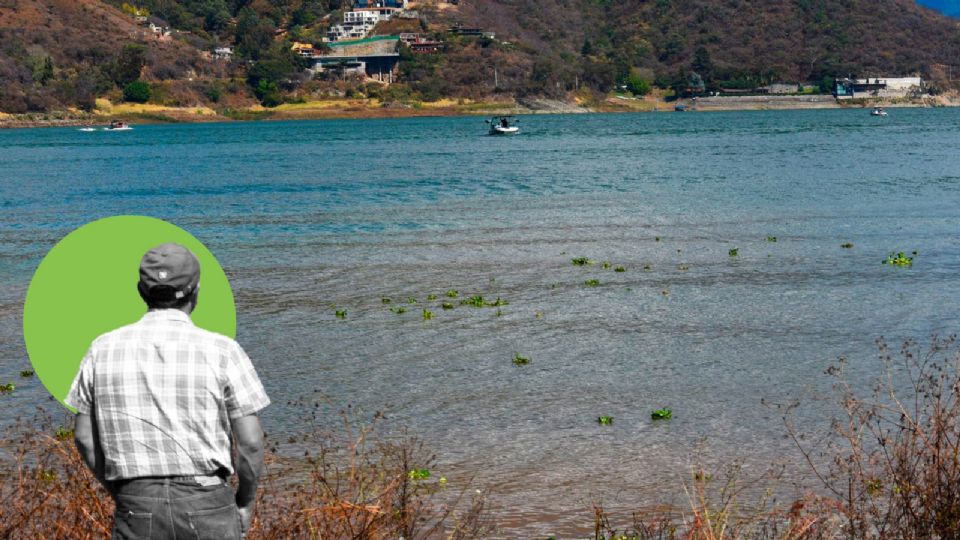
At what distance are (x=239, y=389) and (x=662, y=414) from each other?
30.0 ft

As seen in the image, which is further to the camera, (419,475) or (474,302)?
(474,302)

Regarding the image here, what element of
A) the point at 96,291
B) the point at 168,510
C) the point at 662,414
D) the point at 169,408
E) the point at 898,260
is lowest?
the point at 898,260

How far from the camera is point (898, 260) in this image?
25.0 metres

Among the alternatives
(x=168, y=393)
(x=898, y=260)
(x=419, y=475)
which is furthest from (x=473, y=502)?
(x=898, y=260)

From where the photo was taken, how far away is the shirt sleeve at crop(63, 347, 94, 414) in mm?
4888

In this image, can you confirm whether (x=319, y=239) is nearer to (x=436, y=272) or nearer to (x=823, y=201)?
(x=436, y=272)

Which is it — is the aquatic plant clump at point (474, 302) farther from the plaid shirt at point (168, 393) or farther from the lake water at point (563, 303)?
the plaid shirt at point (168, 393)

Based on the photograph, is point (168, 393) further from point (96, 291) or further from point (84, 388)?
point (96, 291)

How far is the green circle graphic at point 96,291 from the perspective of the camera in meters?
5.48

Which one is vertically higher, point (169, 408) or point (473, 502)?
point (169, 408)

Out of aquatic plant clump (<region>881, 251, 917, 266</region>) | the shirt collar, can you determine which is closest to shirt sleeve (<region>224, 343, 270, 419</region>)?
the shirt collar

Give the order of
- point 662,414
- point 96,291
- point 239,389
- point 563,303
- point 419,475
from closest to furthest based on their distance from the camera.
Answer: point 239,389, point 96,291, point 419,475, point 662,414, point 563,303

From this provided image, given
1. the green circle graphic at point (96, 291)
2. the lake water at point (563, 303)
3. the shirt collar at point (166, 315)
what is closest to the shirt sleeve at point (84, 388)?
the shirt collar at point (166, 315)

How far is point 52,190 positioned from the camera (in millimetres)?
54938
